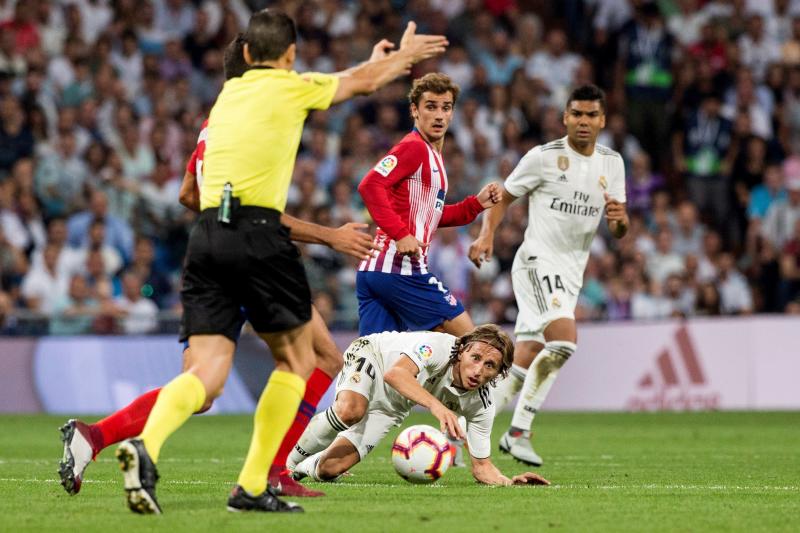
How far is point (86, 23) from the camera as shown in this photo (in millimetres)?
20797

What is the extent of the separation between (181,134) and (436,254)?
12.4 ft

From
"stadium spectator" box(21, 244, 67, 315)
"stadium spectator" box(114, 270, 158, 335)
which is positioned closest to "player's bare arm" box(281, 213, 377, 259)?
"stadium spectator" box(114, 270, 158, 335)

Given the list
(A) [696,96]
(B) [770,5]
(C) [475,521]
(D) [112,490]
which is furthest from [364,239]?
(B) [770,5]

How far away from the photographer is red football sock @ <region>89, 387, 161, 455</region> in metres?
7.95

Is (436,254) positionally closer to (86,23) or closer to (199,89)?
(199,89)

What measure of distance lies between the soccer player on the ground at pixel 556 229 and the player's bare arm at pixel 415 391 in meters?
2.71

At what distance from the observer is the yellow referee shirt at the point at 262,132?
6902mm

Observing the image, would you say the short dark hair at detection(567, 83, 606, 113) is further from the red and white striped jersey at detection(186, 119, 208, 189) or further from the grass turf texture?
the red and white striped jersey at detection(186, 119, 208, 189)

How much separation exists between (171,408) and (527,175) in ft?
18.0

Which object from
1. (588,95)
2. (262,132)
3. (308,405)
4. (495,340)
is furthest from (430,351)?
(588,95)

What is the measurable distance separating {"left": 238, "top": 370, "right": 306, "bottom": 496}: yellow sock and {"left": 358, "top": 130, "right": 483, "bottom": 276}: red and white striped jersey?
295cm

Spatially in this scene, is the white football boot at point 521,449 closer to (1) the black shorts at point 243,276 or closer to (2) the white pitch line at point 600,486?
(2) the white pitch line at point 600,486

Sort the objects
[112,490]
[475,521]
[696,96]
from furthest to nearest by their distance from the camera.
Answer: [696,96]
[112,490]
[475,521]

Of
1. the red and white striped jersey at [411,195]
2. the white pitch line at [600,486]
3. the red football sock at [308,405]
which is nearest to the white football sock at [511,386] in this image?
the red and white striped jersey at [411,195]
